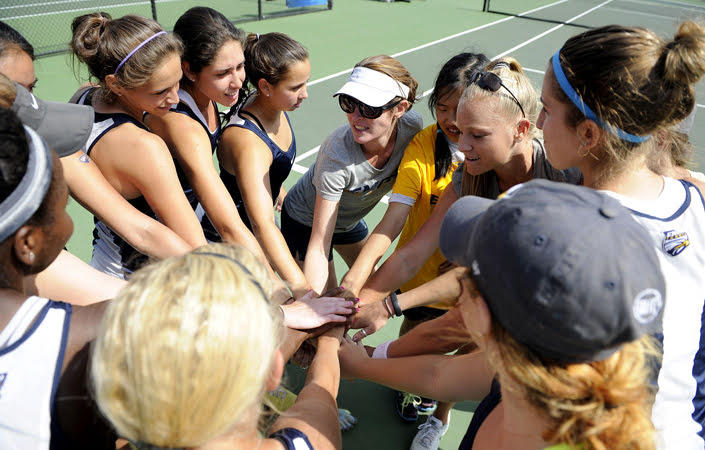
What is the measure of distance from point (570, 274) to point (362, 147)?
83.0 inches

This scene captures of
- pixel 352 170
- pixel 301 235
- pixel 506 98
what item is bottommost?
pixel 301 235

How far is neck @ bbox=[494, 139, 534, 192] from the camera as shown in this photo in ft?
8.05

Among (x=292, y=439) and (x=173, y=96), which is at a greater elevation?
(x=173, y=96)

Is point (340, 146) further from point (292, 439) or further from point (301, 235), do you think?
point (292, 439)

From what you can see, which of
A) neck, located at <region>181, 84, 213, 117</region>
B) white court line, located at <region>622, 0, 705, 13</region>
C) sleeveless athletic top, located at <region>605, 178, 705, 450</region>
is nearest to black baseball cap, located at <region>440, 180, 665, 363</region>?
sleeveless athletic top, located at <region>605, 178, 705, 450</region>

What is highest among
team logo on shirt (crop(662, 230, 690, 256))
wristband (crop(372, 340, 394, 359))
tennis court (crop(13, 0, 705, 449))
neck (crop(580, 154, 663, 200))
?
neck (crop(580, 154, 663, 200))

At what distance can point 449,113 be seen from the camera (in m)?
2.76

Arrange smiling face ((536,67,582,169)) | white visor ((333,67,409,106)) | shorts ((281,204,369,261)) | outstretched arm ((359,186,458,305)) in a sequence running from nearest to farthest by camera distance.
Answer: smiling face ((536,67,582,169))
outstretched arm ((359,186,458,305))
white visor ((333,67,409,106))
shorts ((281,204,369,261))

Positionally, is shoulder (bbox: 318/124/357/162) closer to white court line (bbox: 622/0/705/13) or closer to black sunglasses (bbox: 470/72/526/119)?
black sunglasses (bbox: 470/72/526/119)

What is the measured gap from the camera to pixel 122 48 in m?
2.55

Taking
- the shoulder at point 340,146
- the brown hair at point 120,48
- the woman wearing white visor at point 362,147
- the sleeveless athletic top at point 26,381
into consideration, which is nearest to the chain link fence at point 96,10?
the brown hair at point 120,48

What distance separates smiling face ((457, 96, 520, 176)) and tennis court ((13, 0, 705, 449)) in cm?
78

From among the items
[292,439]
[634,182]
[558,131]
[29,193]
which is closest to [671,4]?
[558,131]

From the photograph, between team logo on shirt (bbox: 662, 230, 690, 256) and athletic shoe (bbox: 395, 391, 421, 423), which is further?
athletic shoe (bbox: 395, 391, 421, 423)
